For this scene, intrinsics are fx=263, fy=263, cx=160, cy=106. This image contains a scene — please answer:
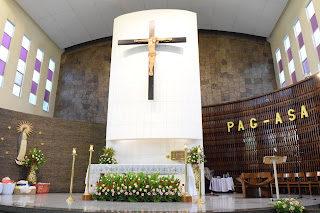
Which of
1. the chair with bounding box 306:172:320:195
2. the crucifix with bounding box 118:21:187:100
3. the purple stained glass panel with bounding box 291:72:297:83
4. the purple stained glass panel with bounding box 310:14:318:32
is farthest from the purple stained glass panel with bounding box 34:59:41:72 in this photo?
the chair with bounding box 306:172:320:195

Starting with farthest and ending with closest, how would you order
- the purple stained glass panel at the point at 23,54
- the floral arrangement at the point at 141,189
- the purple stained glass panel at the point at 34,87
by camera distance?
the purple stained glass panel at the point at 34,87
the purple stained glass panel at the point at 23,54
the floral arrangement at the point at 141,189

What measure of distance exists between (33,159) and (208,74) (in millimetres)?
9366

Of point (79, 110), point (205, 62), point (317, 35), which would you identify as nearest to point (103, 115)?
point (79, 110)

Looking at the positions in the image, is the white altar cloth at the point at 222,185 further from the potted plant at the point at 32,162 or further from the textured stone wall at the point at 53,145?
the potted plant at the point at 32,162

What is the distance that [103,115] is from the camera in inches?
567

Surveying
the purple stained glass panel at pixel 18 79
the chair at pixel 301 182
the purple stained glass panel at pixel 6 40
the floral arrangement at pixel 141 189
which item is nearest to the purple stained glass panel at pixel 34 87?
the purple stained glass panel at pixel 18 79

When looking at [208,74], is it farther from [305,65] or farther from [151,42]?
[151,42]

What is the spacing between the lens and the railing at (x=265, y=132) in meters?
8.83

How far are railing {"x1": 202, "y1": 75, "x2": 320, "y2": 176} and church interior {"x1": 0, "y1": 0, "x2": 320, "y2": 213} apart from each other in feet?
0.14

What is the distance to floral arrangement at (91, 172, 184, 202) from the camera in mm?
5961

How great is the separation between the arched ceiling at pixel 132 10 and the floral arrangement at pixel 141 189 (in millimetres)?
10287

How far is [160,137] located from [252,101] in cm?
446

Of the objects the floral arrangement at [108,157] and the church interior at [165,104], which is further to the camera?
the floral arrangement at [108,157]

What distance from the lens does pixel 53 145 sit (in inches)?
419
